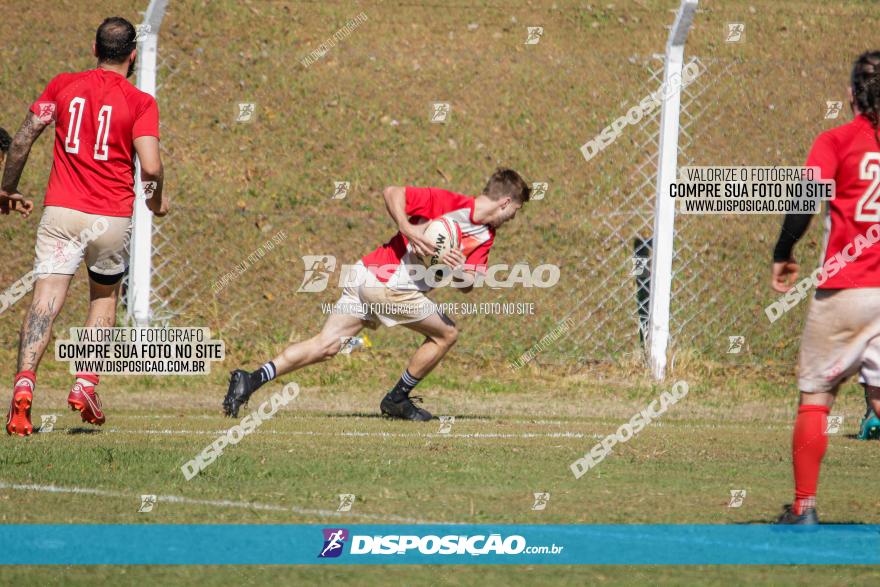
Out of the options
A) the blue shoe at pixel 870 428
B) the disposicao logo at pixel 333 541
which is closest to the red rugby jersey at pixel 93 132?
the disposicao logo at pixel 333 541

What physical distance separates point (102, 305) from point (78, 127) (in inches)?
44.1

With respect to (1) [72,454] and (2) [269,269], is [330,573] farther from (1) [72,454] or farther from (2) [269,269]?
(2) [269,269]

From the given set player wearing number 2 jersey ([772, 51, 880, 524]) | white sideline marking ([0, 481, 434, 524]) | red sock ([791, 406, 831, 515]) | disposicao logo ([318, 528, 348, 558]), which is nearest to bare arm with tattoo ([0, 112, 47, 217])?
white sideline marking ([0, 481, 434, 524])

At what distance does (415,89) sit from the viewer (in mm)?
16578

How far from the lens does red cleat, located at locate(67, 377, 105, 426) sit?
7.24m

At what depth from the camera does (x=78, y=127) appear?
707cm

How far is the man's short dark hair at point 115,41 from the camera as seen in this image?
7.05 metres

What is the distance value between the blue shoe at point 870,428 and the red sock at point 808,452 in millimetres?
3347

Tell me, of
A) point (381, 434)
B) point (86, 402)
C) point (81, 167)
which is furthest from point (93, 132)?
point (381, 434)

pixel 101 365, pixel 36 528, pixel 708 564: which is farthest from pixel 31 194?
pixel 708 564

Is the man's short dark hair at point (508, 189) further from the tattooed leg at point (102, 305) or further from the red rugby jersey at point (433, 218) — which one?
the tattooed leg at point (102, 305)

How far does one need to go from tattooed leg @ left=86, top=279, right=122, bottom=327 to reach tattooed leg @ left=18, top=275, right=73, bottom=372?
0.97ft

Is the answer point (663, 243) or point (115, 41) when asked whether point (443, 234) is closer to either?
point (115, 41)

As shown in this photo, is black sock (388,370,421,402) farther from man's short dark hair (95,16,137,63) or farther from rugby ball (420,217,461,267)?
man's short dark hair (95,16,137,63)
